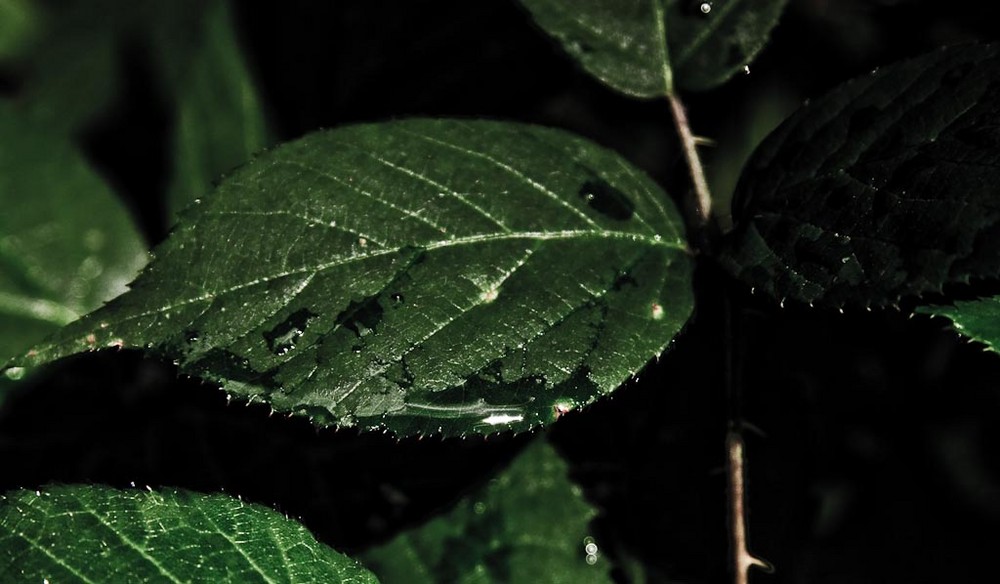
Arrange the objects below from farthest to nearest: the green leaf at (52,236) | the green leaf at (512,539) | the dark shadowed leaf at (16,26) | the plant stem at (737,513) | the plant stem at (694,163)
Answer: the dark shadowed leaf at (16,26) < the green leaf at (52,236) < the green leaf at (512,539) < the plant stem at (694,163) < the plant stem at (737,513)

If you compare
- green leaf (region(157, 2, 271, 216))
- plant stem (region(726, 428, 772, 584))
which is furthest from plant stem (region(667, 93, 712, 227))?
green leaf (region(157, 2, 271, 216))

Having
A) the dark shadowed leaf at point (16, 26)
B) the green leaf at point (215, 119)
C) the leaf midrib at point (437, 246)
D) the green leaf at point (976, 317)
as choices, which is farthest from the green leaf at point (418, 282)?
the dark shadowed leaf at point (16, 26)

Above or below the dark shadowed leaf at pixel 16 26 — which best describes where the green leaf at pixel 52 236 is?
below

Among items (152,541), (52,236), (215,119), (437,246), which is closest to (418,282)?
(437,246)

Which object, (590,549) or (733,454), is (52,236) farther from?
(733,454)

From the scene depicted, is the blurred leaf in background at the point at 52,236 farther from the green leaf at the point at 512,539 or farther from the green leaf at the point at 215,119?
the green leaf at the point at 512,539
